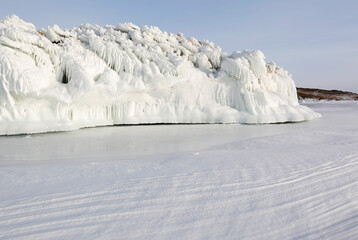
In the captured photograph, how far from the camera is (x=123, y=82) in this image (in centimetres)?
496

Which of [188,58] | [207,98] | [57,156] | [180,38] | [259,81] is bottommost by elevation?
[57,156]

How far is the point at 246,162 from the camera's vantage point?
2088 millimetres

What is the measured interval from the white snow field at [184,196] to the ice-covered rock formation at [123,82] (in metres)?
1.98

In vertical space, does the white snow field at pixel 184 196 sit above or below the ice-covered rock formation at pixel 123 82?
below

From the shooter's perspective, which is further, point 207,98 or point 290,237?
point 207,98

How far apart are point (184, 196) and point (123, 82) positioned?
12.8 feet

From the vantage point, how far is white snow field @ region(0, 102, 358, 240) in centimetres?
114

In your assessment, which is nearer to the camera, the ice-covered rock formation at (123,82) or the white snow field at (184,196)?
the white snow field at (184,196)

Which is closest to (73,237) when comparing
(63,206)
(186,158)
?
(63,206)

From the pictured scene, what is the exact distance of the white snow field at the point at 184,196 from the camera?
114 centimetres

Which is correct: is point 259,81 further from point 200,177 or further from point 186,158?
point 200,177

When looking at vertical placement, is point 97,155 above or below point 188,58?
below

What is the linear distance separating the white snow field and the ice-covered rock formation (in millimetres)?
1980

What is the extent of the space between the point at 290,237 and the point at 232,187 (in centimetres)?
49
